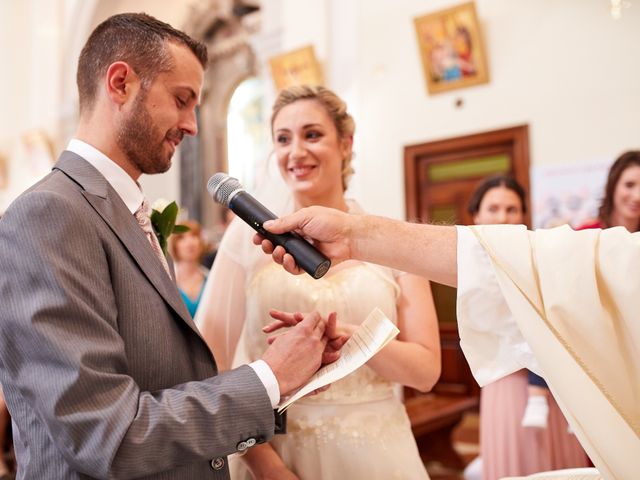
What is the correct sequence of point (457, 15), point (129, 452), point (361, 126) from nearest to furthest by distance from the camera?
1. point (129, 452)
2. point (457, 15)
3. point (361, 126)

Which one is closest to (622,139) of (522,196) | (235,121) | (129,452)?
(522,196)

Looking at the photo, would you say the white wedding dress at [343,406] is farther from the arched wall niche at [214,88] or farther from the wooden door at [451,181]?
the arched wall niche at [214,88]

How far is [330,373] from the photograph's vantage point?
4.85 ft

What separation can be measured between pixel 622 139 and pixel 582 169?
397 millimetres

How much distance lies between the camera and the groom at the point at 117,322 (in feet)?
3.90

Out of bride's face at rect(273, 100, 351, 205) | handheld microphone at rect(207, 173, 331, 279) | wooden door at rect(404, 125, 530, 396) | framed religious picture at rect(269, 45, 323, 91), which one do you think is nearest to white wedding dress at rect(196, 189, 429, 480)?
bride's face at rect(273, 100, 351, 205)

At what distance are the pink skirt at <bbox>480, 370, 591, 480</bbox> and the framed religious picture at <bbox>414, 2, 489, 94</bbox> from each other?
142 inches

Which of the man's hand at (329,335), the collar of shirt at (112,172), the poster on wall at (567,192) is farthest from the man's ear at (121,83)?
the poster on wall at (567,192)

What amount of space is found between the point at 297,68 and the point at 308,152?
16.5ft

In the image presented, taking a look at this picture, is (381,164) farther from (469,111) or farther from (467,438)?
(467,438)

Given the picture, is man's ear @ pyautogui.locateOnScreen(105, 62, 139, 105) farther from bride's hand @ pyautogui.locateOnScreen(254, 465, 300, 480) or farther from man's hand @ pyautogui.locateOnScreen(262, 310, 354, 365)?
bride's hand @ pyautogui.locateOnScreen(254, 465, 300, 480)

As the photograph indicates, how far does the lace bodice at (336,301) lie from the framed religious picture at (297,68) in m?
4.87

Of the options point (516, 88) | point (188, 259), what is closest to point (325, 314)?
point (188, 259)

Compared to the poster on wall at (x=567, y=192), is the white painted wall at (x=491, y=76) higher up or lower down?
higher up
